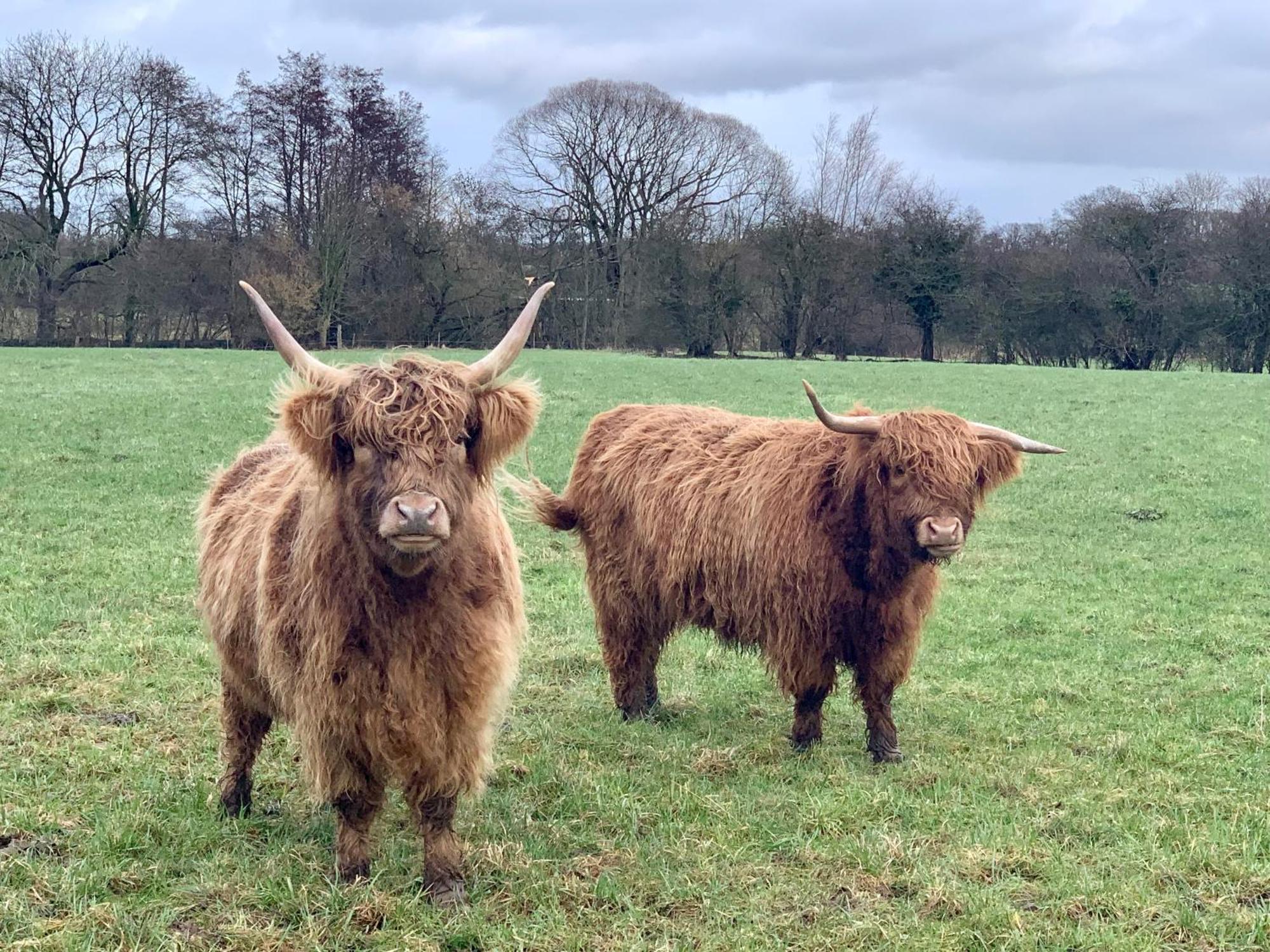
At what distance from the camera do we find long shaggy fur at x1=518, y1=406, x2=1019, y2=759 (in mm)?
4621

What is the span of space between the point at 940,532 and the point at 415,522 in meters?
2.31

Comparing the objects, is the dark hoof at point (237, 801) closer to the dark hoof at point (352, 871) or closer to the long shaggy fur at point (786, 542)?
the dark hoof at point (352, 871)

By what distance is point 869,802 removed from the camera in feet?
13.4

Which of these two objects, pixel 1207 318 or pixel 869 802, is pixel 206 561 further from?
pixel 1207 318

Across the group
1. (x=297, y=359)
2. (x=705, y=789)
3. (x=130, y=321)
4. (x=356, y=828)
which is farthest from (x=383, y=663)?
(x=130, y=321)

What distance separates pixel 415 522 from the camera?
287 cm

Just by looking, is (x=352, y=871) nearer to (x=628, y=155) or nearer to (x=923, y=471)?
(x=923, y=471)

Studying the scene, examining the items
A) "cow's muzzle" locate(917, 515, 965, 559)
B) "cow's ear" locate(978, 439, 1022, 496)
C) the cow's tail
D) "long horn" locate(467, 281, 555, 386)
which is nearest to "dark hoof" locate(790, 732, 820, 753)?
"cow's muzzle" locate(917, 515, 965, 559)

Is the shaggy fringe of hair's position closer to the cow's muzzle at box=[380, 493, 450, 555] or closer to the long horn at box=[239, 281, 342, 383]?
the long horn at box=[239, 281, 342, 383]

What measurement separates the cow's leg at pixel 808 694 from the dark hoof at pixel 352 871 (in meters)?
2.14

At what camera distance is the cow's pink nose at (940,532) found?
430cm

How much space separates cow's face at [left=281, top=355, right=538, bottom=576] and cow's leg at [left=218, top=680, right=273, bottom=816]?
111 centimetres

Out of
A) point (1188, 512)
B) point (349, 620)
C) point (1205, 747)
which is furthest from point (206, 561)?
point (1188, 512)

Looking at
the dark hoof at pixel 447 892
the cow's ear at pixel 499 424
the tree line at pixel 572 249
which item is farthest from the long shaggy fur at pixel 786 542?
the tree line at pixel 572 249
